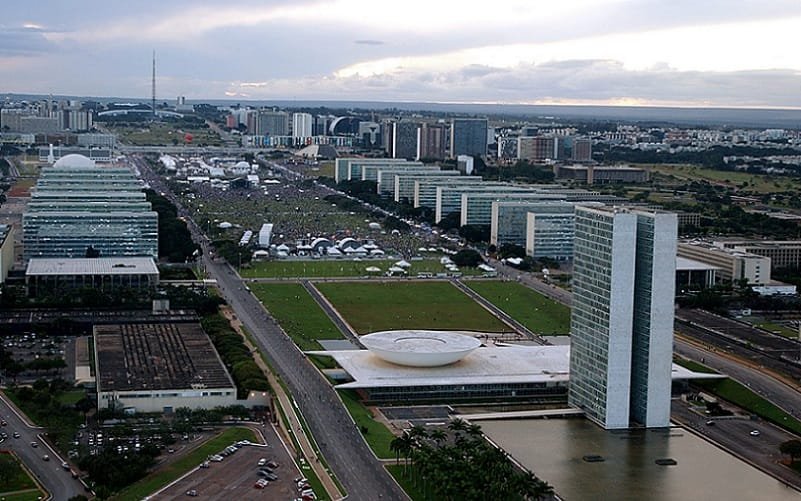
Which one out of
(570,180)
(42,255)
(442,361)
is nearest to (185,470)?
(442,361)

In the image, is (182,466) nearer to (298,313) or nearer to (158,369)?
(158,369)

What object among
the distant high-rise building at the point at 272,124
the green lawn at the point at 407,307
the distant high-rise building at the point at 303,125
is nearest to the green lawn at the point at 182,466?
the green lawn at the point at 407,307

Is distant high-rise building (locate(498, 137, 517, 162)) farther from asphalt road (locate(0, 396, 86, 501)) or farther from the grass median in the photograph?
the grass median

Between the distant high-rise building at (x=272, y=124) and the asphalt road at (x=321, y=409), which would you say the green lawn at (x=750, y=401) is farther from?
the distant high-rise building at (x=272, y=124)

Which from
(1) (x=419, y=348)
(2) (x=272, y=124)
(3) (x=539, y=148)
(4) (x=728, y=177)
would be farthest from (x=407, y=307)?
(2) (x=272, y=124)

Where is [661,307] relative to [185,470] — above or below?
above

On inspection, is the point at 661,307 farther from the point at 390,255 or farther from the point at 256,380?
the point at 390,255
